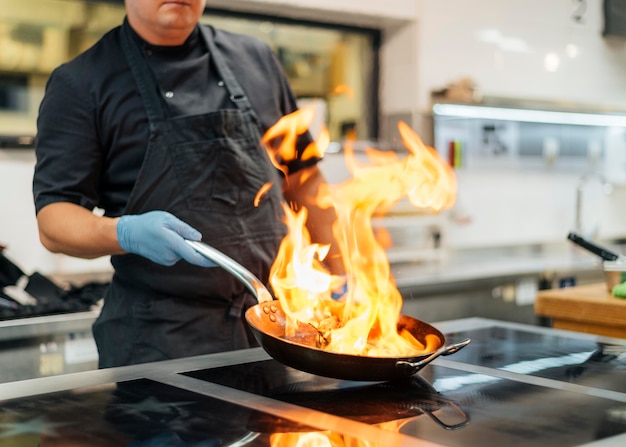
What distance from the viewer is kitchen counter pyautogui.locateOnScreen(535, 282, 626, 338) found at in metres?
2.11

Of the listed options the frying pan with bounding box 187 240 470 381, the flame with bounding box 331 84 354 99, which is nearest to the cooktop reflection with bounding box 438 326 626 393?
the frying pan with bounding box 187 240 470 381

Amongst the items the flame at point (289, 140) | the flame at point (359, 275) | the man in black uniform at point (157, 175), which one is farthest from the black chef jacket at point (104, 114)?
the flame at point (359, 275)

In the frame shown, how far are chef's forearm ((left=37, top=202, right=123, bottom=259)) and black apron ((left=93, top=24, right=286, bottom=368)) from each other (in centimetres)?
10

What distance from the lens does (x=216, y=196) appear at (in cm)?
191

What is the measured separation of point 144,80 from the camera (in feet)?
6.28

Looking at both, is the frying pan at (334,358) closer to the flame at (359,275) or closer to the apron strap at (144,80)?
the flame at (359,275)

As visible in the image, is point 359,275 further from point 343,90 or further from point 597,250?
point 343,90

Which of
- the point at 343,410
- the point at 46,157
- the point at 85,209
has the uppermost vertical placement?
the point at 46,157

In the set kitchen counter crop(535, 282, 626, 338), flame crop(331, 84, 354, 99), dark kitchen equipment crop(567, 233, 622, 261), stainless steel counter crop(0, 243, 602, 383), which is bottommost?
stainless steel counter crop(0, 243, 602, 383)

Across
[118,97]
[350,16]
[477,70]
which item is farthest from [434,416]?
[477,70]

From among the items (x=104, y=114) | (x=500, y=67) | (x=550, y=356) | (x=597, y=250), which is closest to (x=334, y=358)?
(x=550, y=356)

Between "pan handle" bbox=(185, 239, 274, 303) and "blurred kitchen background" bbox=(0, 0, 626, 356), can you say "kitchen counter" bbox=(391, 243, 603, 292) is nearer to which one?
"blurred kitchen background" bbox=(0, 0, 626, 356)

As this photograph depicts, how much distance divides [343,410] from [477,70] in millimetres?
3235

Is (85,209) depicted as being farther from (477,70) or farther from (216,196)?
(477,70)
